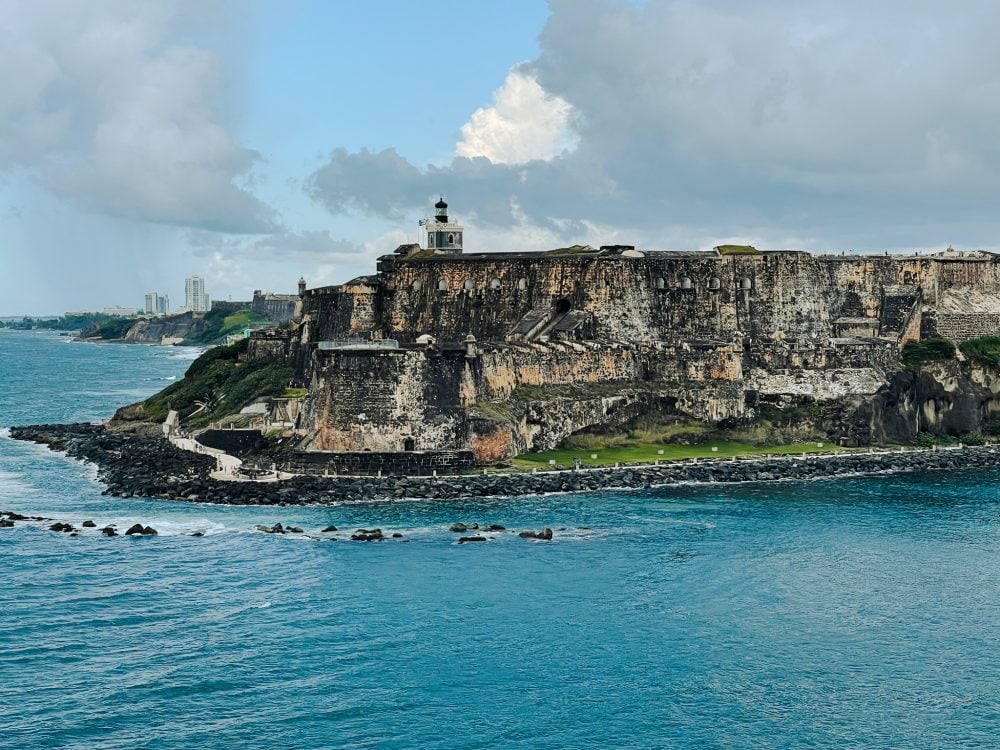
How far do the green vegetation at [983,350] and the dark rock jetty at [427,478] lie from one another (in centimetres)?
717

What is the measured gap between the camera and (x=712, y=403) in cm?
6931

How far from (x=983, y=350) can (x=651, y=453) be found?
83.8ft

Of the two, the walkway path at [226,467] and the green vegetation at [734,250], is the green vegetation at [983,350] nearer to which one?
the green vegetation at [734,250]

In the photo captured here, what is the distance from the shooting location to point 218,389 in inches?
3204

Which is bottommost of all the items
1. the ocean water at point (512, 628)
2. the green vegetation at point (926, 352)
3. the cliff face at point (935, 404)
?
the ocean water at point (512, 628)

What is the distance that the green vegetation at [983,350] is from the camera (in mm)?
76688

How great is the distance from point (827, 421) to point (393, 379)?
26.0m

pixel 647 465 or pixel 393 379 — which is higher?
pixel 393 379

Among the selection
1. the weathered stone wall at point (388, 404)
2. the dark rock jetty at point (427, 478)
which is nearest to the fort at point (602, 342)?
the weathered stone wall at point (388, 404)

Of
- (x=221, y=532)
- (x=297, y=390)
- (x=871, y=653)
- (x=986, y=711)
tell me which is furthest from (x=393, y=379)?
(x=986, y=711)

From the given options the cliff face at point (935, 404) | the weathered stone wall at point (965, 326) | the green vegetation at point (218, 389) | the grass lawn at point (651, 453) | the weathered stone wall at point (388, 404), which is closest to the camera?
the weathered stone wall at point (388, 404)

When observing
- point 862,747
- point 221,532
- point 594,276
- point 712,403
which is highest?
point 594,276

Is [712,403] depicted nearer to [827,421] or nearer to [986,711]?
[827,421]

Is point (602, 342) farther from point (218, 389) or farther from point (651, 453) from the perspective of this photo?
point (218, 389)
